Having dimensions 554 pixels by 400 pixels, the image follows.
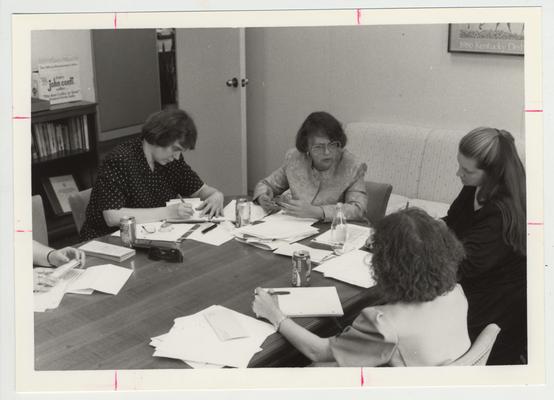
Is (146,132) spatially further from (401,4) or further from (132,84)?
(132,84)

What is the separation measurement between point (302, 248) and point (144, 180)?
851mm

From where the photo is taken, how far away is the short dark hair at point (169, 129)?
103 inches

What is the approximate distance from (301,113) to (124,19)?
117 inches

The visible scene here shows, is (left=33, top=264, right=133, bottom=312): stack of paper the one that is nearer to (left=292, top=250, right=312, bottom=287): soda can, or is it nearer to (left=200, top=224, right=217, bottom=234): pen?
(left=200, top=224, right=217, bottom=234): pen

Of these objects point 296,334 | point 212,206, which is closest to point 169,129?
point 212,206

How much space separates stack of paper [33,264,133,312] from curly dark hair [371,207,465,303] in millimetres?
876

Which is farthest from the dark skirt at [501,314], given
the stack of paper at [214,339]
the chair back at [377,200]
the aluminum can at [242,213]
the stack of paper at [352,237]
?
the aluminum can at [242,213]

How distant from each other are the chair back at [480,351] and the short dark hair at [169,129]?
5.12ft

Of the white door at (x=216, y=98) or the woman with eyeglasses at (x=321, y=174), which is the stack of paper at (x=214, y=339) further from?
the white door at (x=216, y=98)

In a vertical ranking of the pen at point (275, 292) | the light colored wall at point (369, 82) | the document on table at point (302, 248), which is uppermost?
the light colored wall at point (369, 82)

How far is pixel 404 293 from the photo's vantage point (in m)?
1.53

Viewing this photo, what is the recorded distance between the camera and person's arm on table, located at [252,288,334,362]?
1623mm

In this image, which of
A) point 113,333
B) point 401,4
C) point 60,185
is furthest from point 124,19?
point 60,185

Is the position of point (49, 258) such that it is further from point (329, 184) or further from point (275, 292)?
point (329, 184)
